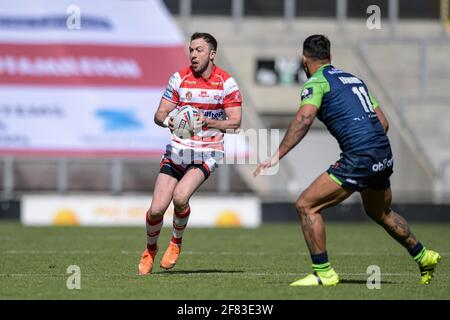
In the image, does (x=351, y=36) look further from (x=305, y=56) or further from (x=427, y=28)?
(x=305, y=56)

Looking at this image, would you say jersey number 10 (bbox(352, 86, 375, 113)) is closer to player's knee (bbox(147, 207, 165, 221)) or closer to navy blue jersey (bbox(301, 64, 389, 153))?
navy blue jersey (bbox(301, 64, 389, 153))

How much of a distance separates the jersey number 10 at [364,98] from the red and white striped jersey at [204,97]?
1866 millimetres

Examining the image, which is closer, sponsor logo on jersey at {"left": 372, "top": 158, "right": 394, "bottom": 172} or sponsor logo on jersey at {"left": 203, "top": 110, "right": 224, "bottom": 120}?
sponsor logo on jersey at {"left": 372, "top": 158, "right": 394, "bottom": 172}

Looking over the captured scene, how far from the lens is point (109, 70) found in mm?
26469

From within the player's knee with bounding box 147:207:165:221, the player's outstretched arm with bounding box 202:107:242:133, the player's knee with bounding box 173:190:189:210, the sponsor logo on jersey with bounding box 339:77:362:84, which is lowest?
the player's knee with bounding box 147:207:165:221

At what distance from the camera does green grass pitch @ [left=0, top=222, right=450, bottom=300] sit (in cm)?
A: 1005

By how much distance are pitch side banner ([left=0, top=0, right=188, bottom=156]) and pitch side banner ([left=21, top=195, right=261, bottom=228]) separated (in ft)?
4.64

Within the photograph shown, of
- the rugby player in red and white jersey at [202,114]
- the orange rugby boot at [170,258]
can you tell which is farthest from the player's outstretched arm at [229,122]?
the orange rugby boot at [170,258]

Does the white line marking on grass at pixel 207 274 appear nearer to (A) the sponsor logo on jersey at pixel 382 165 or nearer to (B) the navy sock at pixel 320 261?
(B) the navy sock at pixel 320 261

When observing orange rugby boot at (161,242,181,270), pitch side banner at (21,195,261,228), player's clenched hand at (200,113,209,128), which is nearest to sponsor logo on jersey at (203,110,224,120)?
player's clenched hand at (200,113,209,128)

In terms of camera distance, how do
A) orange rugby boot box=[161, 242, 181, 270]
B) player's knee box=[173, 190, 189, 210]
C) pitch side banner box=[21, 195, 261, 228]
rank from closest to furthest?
player's knee box=[173, 190, 189, 210]
orange rugby boot box=[161, 242, 181, 270]
pitch side banner box=[21, 195, 261, 228]

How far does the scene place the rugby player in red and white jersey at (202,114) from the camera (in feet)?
39.8
